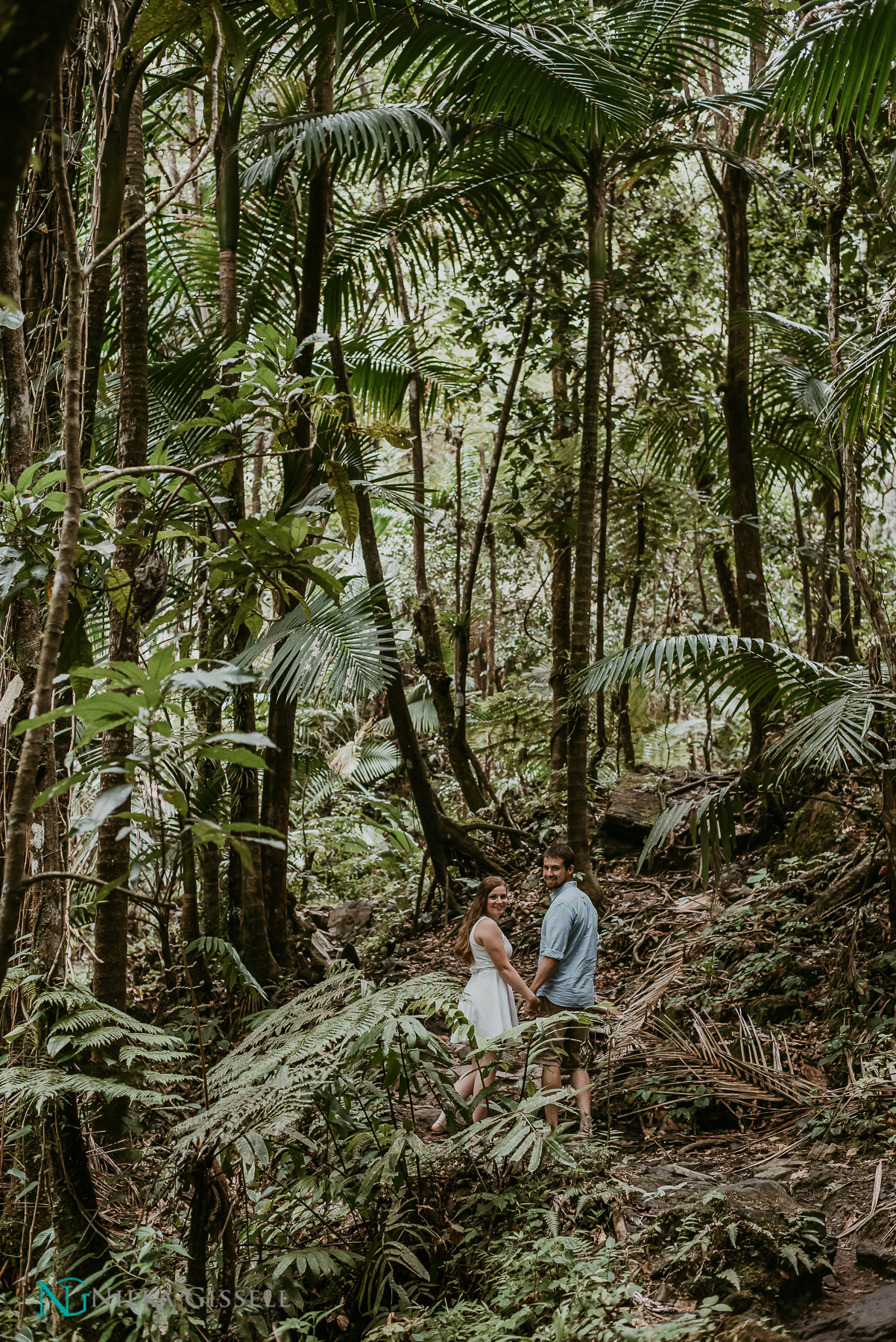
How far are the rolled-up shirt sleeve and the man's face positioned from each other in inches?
7.6

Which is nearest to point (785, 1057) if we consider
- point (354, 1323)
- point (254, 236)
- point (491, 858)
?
point (354, 1323)

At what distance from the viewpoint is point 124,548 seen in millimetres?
3008

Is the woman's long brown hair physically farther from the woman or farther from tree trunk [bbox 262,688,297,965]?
tree trunk [bbox 262,688,297,965]

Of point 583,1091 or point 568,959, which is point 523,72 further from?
point 583,1091

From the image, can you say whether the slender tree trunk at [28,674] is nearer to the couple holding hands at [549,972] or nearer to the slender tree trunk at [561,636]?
the couple holding hands at [549,972]

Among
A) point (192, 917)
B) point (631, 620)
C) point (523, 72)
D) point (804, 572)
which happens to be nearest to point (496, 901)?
point (192, 917)

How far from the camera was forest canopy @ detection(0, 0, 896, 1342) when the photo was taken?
266cm

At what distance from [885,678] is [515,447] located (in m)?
4.33

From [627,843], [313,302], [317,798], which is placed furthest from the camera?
[317,798]

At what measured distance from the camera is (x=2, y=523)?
2.74m

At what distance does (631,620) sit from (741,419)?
226 cm

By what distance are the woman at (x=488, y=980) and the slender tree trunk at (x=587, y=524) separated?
35.4 inches

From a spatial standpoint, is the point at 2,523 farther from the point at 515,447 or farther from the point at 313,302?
the point at 515,447

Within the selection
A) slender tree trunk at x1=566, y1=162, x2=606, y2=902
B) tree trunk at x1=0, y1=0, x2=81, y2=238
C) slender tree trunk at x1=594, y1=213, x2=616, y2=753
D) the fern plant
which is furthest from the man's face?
tree trunk at x1=0, y1=0, x2=81, y2=238
